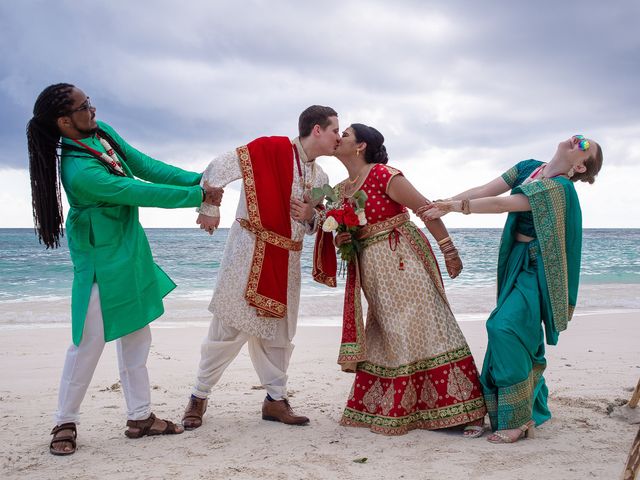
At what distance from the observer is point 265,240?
4020mm

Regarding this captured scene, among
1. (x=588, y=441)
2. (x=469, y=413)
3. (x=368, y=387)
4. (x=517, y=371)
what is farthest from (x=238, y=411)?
(x=588, y=441)

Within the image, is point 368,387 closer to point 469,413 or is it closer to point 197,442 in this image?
point 469,413

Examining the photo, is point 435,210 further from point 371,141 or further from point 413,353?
point 413,353

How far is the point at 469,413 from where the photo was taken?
153 inches

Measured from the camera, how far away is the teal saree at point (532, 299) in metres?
3.75

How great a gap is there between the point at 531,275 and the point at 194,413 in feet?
7.35

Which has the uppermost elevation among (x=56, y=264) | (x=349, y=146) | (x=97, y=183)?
(x=349, y=146)

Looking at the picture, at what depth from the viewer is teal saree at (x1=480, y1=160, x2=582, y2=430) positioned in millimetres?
3750

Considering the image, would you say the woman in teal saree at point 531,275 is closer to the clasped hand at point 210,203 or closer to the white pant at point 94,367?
the clasped hand at point 210,203

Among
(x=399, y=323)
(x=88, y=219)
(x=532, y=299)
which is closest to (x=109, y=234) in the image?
(x=88, y=219)

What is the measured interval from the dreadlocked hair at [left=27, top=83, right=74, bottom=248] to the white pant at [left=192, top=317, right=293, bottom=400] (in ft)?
3.64

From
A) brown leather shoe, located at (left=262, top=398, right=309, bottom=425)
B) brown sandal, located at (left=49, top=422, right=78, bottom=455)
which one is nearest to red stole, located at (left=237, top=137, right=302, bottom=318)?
brown leather shoe, located at (left=262, top=398, right=309, bottom=425)

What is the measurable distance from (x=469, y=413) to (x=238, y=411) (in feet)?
5.21

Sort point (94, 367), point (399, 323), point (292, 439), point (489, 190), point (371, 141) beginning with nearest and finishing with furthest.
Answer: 1. point (94, 367)
2. point (292, 439)
3. point (399, 323)
4. point (371, 141)
5. point (489, 190)
